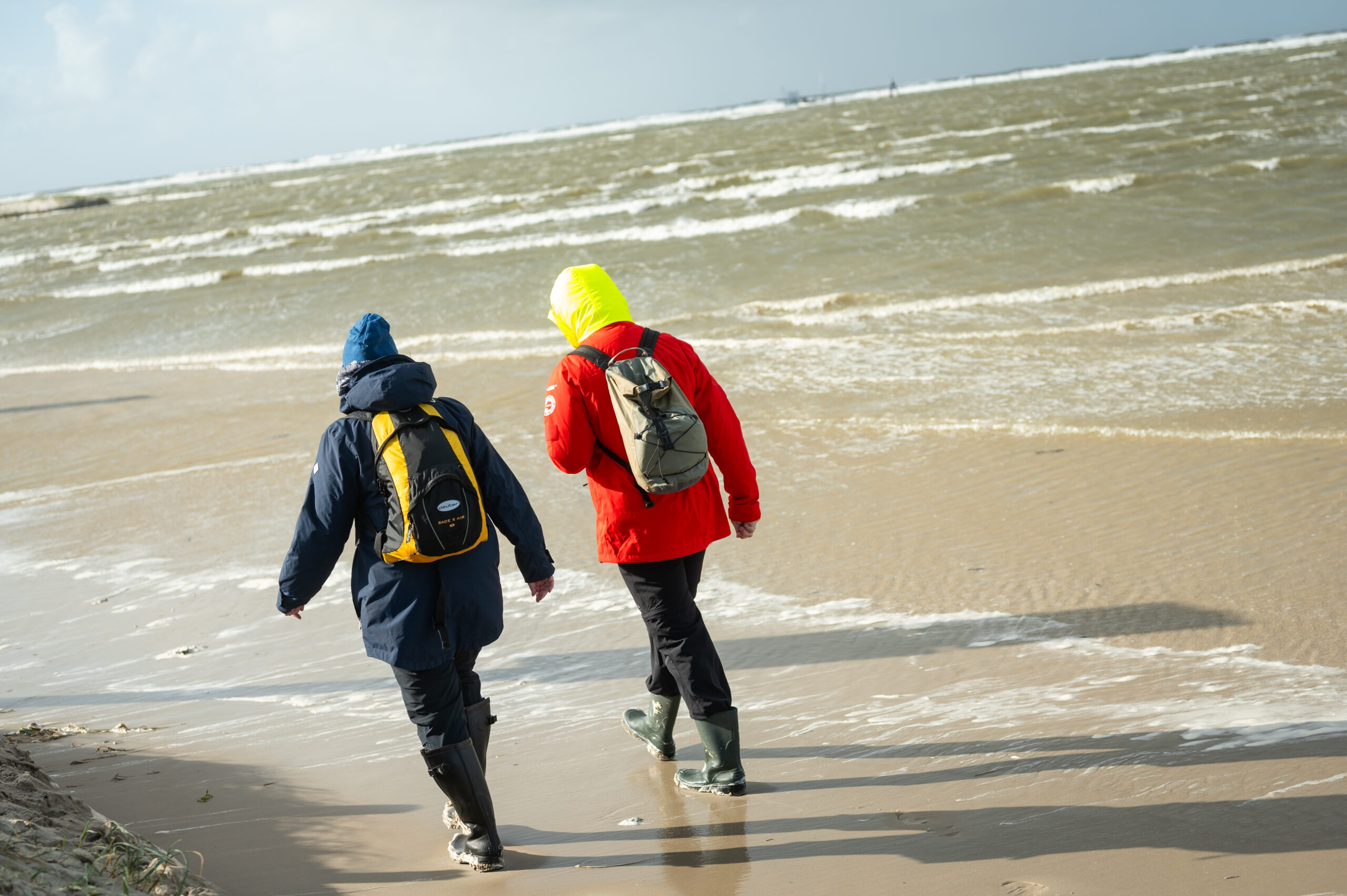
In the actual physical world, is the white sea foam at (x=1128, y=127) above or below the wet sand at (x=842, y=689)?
above

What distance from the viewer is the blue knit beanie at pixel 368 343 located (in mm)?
2859

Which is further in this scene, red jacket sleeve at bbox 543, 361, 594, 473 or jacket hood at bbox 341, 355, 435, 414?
red jacket sleeve at bbox 543, 361, 594, 473

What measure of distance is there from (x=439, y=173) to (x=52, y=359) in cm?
3606

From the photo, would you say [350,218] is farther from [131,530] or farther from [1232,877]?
[1232,877]

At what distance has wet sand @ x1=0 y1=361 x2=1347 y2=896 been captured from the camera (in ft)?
9.41

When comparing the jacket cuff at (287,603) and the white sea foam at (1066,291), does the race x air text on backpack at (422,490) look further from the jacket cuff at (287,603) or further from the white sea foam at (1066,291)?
the white sea foam at (1066,291)

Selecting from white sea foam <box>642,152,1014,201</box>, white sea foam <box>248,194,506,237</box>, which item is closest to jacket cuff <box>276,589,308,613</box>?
white sea foam <box>642,152,1014,201</box>

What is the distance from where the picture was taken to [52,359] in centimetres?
1505

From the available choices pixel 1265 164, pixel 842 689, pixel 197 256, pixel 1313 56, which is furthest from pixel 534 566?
pixel 1313 56

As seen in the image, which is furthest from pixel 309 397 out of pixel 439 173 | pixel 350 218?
pixel 439 173

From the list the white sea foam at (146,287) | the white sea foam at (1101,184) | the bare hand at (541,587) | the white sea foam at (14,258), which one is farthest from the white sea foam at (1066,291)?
the white sea foam at (14,258)

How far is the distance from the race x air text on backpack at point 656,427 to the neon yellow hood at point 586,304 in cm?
25

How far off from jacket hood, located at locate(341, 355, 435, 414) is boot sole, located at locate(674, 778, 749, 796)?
5.07 feet

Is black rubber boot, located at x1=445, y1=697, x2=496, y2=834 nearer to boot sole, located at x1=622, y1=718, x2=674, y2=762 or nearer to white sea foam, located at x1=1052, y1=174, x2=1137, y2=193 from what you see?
boot sole, located at x1=622, y1=718, x2=674, y2=762
